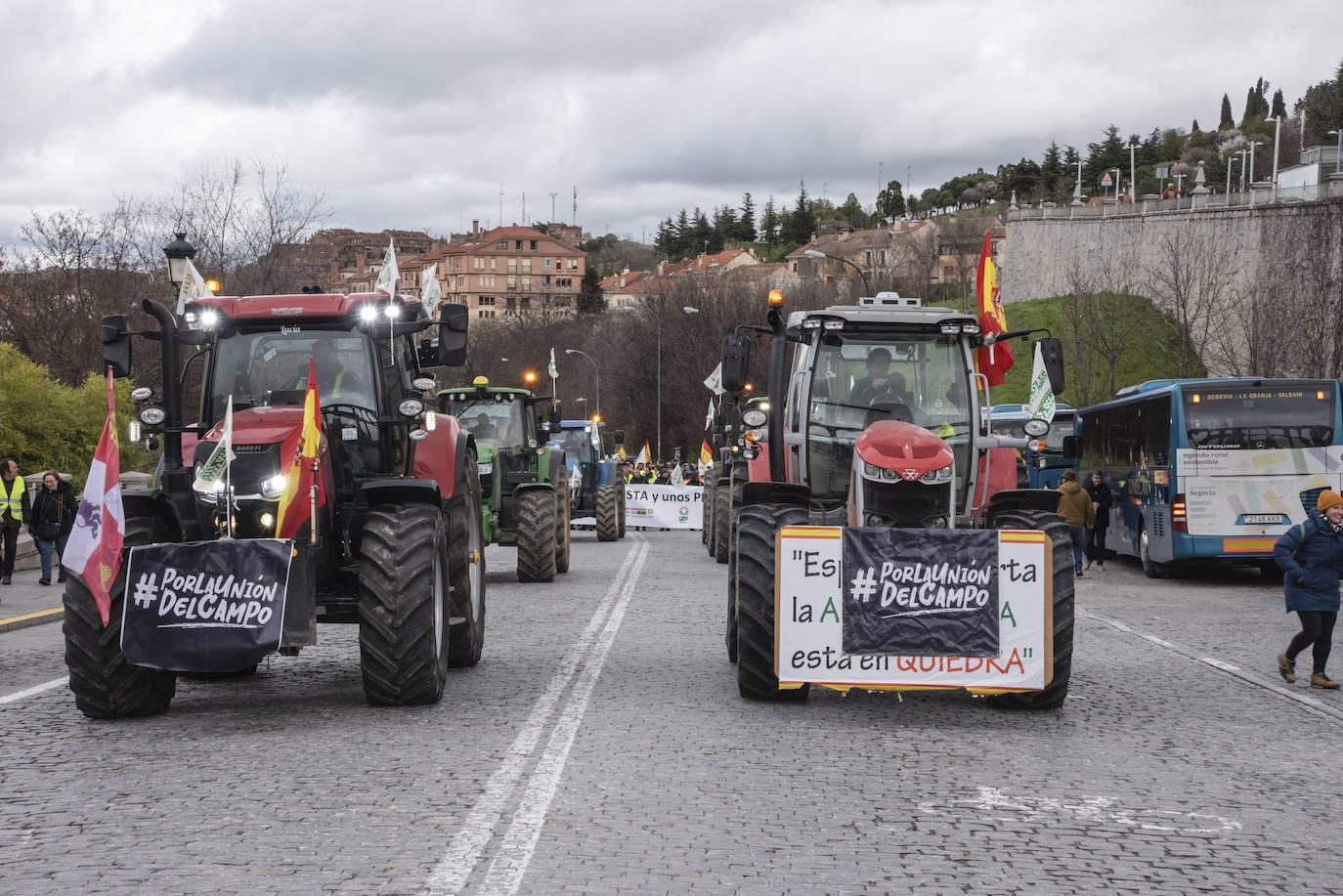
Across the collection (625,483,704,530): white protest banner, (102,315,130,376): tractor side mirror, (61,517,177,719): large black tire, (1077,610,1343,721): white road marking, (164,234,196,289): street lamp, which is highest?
(164,234,196,289): street lamp

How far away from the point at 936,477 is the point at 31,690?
21.8 feet

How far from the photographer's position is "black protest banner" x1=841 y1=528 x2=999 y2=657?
32.7ft

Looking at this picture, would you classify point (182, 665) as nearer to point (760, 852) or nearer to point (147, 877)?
point (147, 877)

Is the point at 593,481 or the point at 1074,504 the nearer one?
the point at 1074,504

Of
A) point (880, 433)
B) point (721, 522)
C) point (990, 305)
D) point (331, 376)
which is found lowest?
point (721, 522)

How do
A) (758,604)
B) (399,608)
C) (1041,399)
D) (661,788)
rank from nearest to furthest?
(661,788)
(399,608)
(758,604)
(1041,399)

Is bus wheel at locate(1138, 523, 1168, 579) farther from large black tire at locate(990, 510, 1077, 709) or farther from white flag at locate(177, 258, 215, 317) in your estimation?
white flag at locate(177, 258, 215, 317)

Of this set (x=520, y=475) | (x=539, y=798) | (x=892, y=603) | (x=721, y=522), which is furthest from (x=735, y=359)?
(x=721, y=522)

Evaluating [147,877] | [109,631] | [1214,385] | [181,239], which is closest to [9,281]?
[181,239]

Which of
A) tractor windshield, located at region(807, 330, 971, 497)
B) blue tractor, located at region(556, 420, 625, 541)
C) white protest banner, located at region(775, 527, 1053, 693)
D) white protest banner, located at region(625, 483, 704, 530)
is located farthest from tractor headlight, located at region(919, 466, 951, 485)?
white protest banner, located at region(625, 483, 704, 530)

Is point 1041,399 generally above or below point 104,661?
above

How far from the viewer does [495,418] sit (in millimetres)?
24016

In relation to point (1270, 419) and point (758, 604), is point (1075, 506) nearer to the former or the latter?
point (1270, 419)

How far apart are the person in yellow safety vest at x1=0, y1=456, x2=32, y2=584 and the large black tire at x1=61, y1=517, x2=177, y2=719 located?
1318 cm
